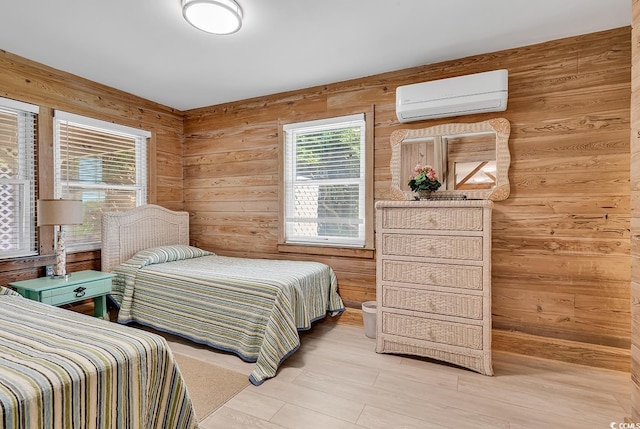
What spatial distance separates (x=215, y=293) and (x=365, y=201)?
157 centimetres

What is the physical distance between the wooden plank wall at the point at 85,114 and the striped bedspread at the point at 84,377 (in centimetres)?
183

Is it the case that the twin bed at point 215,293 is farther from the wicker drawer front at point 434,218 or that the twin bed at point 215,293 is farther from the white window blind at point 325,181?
the wicker drawer front at point 434,218

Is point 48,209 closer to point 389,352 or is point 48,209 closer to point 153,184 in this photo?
point 153,184

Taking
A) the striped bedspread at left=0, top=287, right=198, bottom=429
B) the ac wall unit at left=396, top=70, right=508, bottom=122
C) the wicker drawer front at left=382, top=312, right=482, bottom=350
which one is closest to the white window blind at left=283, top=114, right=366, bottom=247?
the ac wall unit at left=396, top=70, right=508, bottom=122

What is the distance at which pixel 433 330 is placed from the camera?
7.94 ft

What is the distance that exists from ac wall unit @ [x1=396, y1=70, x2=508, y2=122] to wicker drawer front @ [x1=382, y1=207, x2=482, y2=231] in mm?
873

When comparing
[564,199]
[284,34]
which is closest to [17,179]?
[284,34]

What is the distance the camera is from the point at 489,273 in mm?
2260

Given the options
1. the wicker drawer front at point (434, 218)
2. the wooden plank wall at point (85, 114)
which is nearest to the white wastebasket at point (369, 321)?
the wicker drawer front at point (434, 218)

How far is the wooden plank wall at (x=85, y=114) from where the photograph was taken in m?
2.72

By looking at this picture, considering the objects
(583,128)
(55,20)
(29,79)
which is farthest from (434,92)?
(29,79)

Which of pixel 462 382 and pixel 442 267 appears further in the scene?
pixel 442 267

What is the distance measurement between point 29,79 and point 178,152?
5.21 feet

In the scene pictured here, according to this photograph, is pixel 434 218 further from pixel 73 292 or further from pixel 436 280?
pixel 73 292
